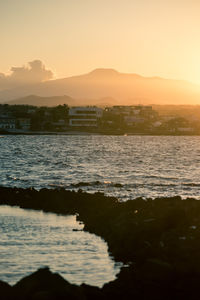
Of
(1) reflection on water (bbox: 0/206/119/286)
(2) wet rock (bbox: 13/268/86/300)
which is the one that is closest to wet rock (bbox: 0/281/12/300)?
(2) wet rock (bbox: 13/268/86/300)

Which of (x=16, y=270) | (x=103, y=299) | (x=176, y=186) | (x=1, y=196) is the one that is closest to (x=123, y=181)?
(x=176, y=186)

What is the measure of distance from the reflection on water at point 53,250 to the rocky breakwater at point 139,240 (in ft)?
2.41

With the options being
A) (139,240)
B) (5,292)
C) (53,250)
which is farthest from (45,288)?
(139,240)

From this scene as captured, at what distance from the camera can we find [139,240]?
19641 millimetres

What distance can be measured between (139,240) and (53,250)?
3161 millimetres

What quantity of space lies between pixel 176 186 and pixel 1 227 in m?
21.4

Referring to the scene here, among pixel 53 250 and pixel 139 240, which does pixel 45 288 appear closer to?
pixel 53 250

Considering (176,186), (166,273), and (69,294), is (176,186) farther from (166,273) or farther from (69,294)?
(69,294)

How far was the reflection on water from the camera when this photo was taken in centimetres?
1692

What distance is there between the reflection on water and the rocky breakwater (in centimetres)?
74

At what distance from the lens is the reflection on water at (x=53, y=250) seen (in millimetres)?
16922

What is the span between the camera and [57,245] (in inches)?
810

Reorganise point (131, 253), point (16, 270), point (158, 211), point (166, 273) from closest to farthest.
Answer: point (166, 273) → point (16, 270) → point (131, 253) → point (158, 211)

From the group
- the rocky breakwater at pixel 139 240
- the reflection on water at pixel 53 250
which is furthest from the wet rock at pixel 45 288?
the reflection on water at pixel 53 250
